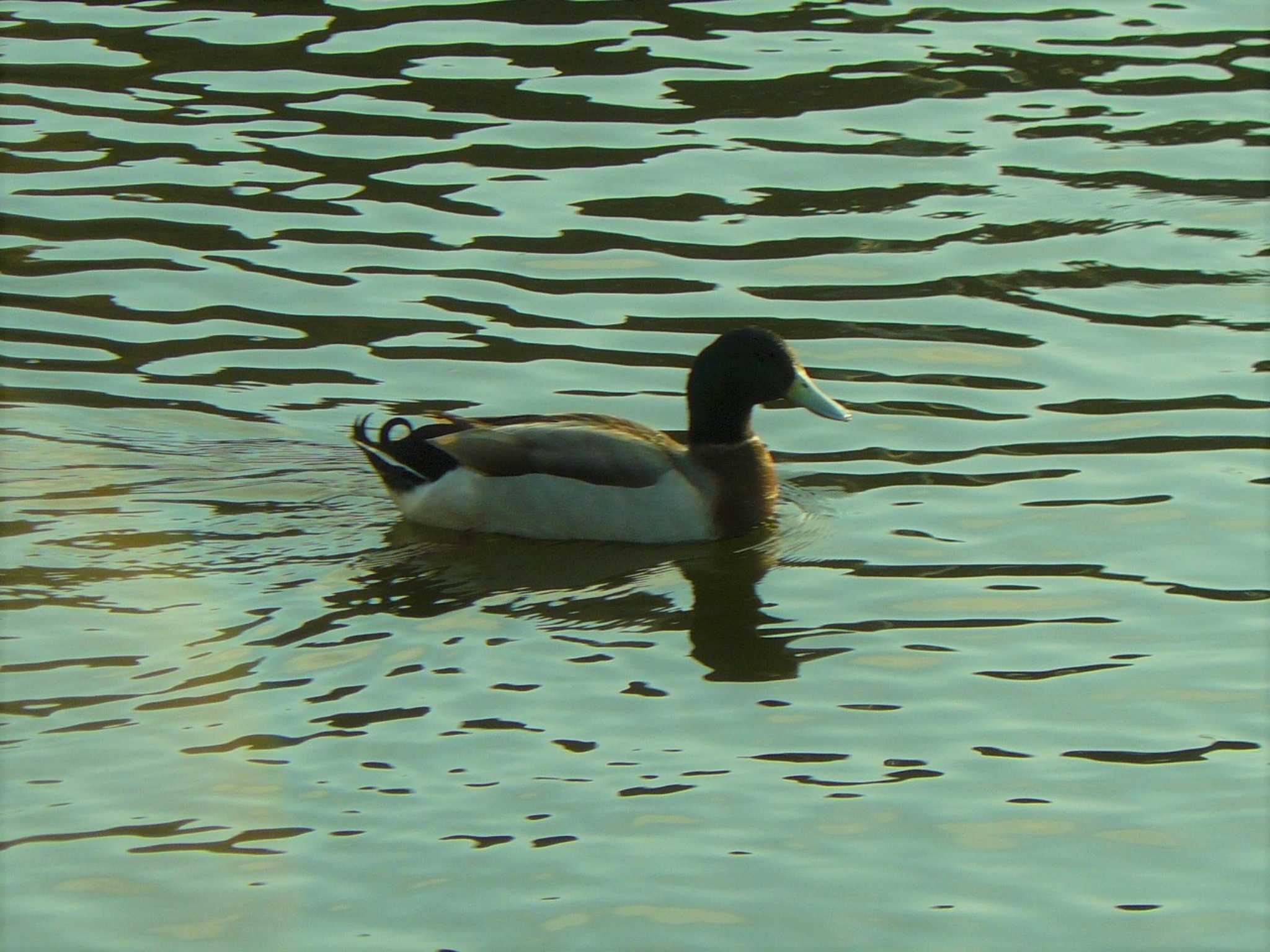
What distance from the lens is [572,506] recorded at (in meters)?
10.2

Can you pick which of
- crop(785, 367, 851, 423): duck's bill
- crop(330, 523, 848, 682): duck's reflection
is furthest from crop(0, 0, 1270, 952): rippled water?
crop(785, 367, 851, 423): duck's bill

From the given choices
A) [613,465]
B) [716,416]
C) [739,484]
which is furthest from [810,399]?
[613,465]

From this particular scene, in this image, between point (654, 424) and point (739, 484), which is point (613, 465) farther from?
point (654, 424)

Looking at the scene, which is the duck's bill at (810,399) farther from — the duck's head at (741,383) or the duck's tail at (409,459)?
the duck's tail at (409,459)

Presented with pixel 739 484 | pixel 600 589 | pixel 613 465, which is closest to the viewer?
pixel 600 589

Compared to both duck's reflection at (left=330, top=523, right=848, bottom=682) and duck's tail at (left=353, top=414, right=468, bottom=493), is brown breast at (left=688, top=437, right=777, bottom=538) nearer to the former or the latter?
duck's reflection at (left=330, top=523, right=848, bottom=682)

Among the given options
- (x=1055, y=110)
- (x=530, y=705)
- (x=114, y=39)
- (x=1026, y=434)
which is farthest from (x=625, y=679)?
(x=114, y=39)

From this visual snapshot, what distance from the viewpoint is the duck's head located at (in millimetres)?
10484

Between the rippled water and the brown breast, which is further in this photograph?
the brown breast

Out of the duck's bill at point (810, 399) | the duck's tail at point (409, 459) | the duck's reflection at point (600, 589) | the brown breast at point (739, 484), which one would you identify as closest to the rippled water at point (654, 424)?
the duck's reflection at point (600, 589)

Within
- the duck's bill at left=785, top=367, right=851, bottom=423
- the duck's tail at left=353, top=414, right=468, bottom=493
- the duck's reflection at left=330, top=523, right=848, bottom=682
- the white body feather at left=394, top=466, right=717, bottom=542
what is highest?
the duck's bill at left=785, top=367, right=851, bottom=423

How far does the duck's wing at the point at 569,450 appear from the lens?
10.2 metres

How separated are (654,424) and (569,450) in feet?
4.01

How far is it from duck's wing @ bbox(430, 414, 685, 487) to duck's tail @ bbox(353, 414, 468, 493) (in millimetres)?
42
